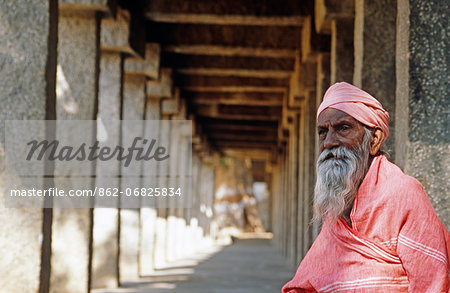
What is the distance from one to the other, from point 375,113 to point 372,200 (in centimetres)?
42

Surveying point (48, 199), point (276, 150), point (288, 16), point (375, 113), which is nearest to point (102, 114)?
point (288, 16)

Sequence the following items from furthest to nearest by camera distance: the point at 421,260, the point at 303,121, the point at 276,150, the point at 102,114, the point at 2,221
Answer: the point at 276,150
the point at 303,121
the point at 102,114
the point at 2,221
the point at 421,260

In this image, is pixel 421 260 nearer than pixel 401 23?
Yes

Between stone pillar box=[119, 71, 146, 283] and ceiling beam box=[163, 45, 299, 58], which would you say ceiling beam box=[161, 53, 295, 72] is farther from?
stone pillar box=[119, 71, 146, 283]

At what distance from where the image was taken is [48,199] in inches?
251

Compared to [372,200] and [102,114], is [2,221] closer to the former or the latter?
[372,200]

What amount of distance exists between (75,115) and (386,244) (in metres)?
6.56

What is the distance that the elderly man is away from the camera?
9.39 ft

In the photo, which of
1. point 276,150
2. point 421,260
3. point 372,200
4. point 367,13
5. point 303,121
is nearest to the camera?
point 421,260

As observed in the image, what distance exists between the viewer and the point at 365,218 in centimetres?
301

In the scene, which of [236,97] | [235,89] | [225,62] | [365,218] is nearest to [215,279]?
[225,62]

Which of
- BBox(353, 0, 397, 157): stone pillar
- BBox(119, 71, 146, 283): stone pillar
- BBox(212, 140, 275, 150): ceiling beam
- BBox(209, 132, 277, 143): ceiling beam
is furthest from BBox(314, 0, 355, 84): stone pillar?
BBox(212, 140, 275, 150): ceiling beam

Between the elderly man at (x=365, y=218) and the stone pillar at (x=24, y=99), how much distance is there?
3.49 metres

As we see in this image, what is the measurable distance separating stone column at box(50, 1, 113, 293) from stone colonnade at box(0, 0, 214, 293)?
1 cm
